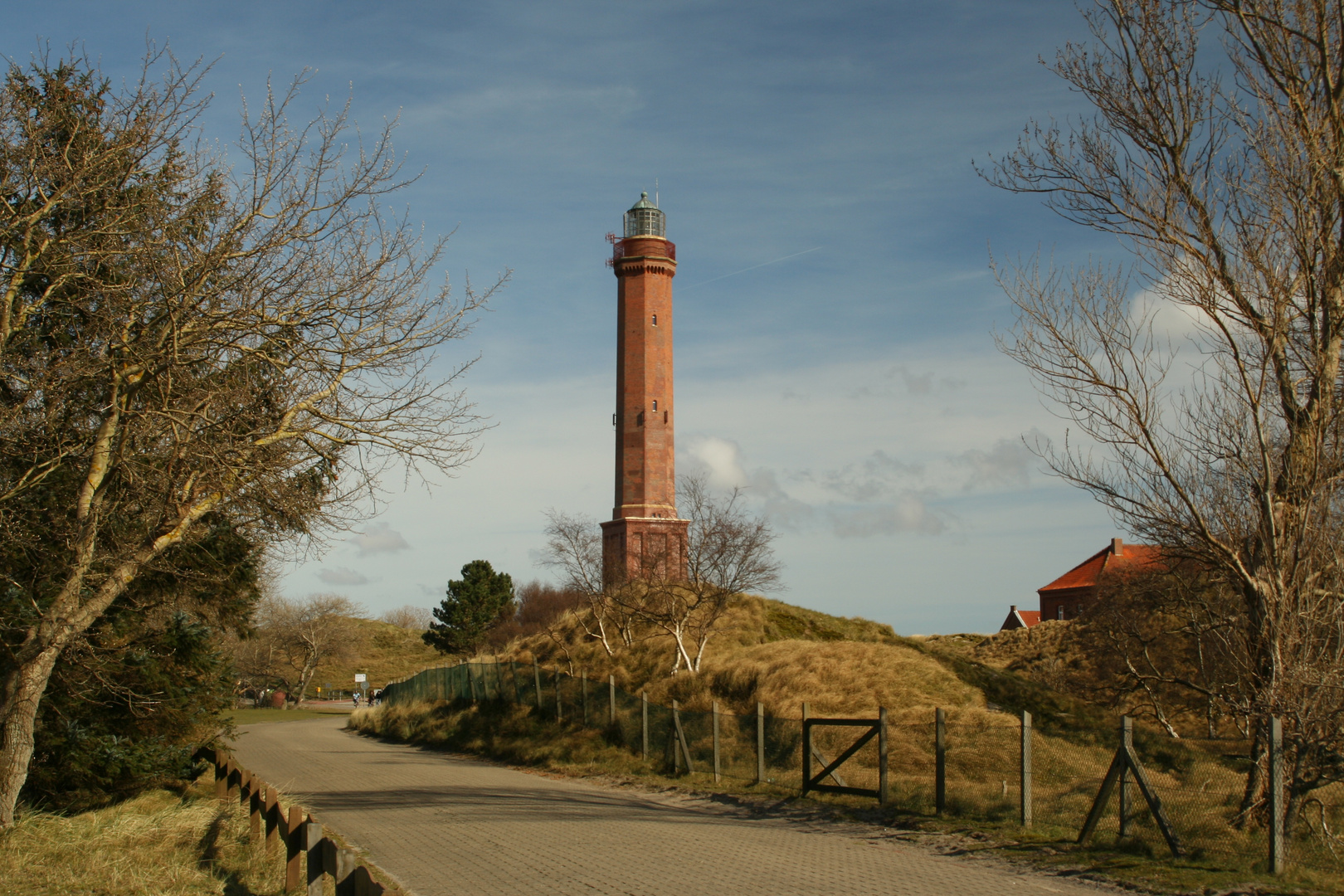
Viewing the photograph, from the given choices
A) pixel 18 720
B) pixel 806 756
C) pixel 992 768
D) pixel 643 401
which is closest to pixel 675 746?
pixel 806 756

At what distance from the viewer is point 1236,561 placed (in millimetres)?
10664

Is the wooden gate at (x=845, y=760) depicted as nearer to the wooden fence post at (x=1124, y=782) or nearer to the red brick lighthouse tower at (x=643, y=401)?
the wooden fence post at (x=1124, y=782)

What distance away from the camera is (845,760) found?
14055 mm

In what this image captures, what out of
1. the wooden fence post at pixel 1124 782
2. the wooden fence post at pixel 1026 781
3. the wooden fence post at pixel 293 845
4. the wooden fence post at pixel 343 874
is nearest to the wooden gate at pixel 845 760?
the wooden fence post at pixel 1026 781

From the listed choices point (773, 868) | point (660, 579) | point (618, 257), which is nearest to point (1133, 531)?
point (773, 868)

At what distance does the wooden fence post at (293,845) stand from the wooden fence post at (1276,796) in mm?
8425

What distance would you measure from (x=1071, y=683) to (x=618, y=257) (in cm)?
2881

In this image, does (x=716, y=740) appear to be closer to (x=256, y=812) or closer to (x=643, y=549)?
(x=256, y=812)

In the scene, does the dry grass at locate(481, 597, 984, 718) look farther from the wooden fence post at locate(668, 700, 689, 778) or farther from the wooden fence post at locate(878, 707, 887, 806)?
the wooden fence post at locate(878, 707, 887, 806)

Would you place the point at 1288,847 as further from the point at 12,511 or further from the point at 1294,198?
the point at 12,511

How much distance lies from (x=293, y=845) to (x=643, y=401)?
3984 cm

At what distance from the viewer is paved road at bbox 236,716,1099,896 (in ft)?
29.0

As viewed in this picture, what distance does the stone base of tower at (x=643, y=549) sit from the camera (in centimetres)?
3259

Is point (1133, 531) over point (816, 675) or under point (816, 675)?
over
